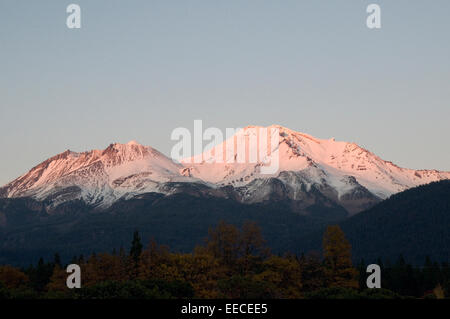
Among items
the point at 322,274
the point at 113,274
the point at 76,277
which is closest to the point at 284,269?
the point at 322,274

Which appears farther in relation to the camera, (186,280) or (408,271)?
(408,271)

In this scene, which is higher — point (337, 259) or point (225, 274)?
point (337, 259)

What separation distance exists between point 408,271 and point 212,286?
78.4 metres

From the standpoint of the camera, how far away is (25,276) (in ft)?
573

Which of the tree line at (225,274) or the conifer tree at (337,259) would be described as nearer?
the tree line at (225,274)

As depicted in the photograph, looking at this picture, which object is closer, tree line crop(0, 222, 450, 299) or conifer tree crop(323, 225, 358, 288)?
tree line crop(0, 222, 450, 299)

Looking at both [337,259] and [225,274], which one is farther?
[225,274]

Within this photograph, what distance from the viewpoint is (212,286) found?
12525 cm
